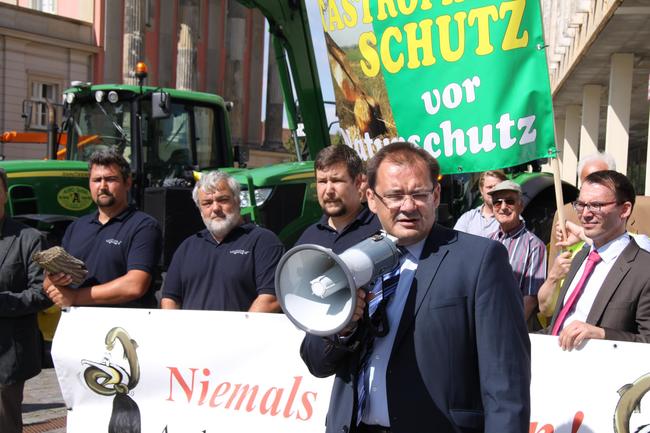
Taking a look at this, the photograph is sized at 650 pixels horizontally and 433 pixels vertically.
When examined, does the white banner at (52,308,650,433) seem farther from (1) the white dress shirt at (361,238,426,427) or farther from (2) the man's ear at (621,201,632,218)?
(1) the white dress shirt at (361,238,426,427)

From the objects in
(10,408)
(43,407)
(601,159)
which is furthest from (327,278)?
(43,407)

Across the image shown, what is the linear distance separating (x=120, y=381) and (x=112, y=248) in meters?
0.70

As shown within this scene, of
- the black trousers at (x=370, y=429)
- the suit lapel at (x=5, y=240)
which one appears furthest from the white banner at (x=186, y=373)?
the black trousers at (x=370, y=429)

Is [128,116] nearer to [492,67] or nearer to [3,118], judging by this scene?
[492,67]

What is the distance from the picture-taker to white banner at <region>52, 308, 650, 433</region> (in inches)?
148

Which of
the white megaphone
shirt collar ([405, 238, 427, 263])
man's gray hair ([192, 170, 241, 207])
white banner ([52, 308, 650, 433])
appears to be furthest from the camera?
man's gray hair ([192, 170, 241, 207])

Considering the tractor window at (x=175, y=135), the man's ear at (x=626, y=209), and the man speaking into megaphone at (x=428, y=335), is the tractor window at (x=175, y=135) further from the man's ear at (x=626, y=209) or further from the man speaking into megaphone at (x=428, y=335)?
the man speaking into megaphone at (x=428, y=335)

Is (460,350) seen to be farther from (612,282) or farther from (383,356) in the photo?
(612,282)

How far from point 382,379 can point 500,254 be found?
50 centimetres

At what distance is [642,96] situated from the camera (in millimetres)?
27516

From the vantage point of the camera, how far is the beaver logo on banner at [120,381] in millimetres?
4473

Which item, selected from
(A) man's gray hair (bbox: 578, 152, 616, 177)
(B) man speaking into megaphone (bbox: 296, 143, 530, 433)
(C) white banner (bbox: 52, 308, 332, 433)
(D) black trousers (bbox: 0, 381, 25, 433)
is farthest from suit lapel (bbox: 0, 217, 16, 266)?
(A) man's gray hair (bbox: 578, 152, 616, 177)

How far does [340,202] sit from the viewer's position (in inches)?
179

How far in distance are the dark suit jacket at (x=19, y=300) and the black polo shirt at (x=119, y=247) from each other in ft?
0.89
